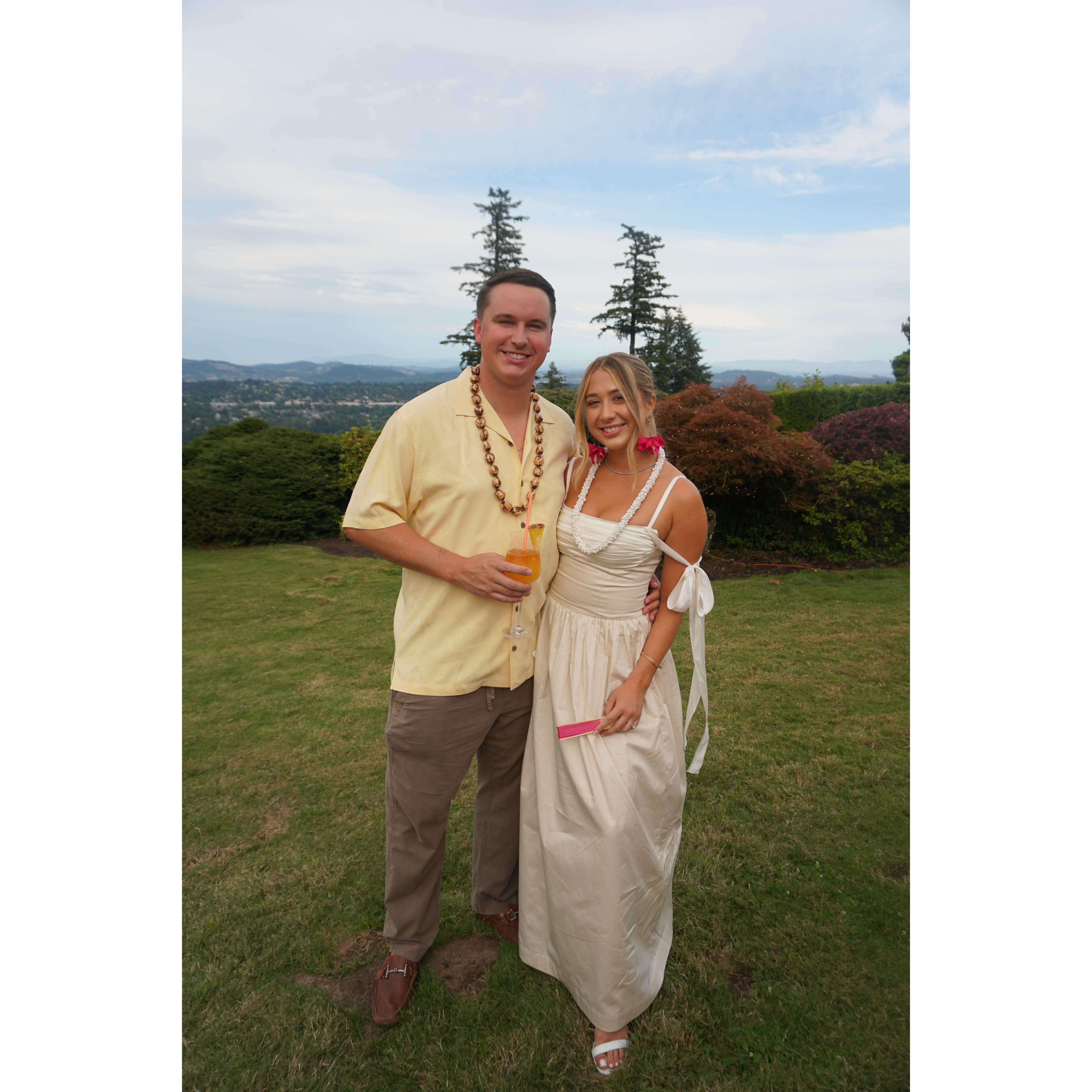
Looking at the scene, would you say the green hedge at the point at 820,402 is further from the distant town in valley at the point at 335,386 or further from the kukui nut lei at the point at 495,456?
the kukui nut lei at the point at 495,456

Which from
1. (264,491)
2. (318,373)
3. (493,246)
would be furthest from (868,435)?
(318,373)

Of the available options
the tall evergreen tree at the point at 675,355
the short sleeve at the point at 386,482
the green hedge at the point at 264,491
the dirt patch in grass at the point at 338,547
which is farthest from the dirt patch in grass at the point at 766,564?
the green hedge at the point at 264,491

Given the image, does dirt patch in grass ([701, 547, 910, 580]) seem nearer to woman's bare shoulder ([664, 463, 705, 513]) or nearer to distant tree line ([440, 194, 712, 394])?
distant tree line ([440, 194, 712, 394])

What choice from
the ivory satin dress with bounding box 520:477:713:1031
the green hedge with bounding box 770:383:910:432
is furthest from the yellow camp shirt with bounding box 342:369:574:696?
the green hedge with bounding box 770:383:910:432

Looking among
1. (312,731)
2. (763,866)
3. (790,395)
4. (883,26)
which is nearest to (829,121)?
(883,26)

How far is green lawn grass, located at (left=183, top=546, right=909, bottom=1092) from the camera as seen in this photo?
204 cm

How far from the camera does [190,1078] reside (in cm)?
204

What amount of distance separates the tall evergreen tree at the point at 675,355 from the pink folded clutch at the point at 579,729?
408 inches

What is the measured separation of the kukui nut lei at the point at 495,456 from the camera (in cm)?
214

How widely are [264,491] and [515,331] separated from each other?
10.8 m

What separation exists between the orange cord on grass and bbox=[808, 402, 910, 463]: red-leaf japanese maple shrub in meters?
1.73

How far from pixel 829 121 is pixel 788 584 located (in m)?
5.21

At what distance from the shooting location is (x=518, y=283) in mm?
2055

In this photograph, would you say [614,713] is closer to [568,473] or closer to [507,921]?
[568,473]
